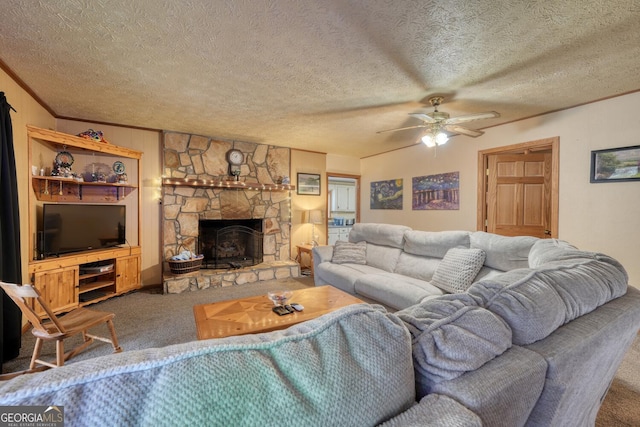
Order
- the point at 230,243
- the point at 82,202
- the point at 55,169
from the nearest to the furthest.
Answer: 1. the point at 55,169
2. the point at 82,202
3. the point at 230,243

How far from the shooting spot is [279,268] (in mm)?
4805

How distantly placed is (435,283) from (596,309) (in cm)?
176

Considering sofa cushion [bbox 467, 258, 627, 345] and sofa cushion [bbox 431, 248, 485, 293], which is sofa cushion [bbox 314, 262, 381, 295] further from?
sofa cushion [bbox 467, 258, 627, 345]

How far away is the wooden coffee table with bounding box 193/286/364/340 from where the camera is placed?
1912 millimetres

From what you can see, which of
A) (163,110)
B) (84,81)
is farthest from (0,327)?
(163,110)

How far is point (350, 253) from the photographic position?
3.89 meters

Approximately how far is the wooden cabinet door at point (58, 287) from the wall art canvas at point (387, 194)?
506 cm

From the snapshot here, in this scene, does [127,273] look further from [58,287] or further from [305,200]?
[305,200]

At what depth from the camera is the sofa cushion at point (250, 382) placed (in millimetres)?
399

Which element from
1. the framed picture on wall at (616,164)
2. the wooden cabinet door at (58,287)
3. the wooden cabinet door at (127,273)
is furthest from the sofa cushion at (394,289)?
the wooden cabinet door at (58,287)

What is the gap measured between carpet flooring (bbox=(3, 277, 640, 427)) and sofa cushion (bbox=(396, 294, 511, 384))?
1.61m

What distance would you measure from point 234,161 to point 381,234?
285cm

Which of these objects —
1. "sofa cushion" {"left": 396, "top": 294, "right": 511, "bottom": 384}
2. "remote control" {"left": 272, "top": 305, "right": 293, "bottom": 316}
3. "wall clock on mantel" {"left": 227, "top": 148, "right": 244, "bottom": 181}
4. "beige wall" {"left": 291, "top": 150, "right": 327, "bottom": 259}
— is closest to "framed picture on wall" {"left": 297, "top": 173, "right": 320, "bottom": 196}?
"beige wall" {"left": 291, "top": 150, "right": 327, "bottom": 259}

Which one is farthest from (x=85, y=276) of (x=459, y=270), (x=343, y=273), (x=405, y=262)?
(x=459, y=270)
